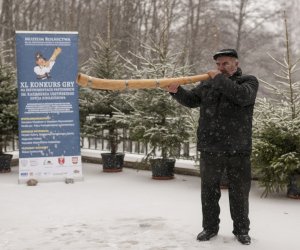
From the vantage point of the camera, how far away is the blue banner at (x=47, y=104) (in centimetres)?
821

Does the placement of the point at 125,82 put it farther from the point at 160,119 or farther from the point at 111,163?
the point at 111,163

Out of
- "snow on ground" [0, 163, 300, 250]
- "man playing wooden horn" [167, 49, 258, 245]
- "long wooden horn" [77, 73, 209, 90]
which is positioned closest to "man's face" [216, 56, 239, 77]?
"man playing wooden horn" [167, 49, 258, 245]

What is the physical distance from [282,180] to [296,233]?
166 cm

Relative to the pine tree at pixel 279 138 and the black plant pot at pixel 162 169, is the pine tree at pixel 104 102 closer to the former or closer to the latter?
the black plant pot at pixel 162 169

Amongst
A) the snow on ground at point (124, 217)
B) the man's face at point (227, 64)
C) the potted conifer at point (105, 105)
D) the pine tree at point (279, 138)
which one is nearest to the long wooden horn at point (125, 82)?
the man's face at point (227, 64)

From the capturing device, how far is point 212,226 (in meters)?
4.82

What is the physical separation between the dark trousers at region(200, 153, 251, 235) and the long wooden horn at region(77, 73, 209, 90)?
2.64ft

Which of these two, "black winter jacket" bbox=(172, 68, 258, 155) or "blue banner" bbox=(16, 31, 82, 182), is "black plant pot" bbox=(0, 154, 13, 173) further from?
"black winter jacket" bbox=(172, 68, 258, 155)

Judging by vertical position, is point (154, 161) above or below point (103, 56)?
below

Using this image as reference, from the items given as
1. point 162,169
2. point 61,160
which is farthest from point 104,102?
point 162,169

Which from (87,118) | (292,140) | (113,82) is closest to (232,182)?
(113,82)

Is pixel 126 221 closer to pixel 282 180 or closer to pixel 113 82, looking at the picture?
pixel 113 82

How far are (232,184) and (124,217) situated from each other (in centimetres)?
176

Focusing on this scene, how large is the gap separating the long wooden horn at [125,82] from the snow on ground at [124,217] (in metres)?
1.63
